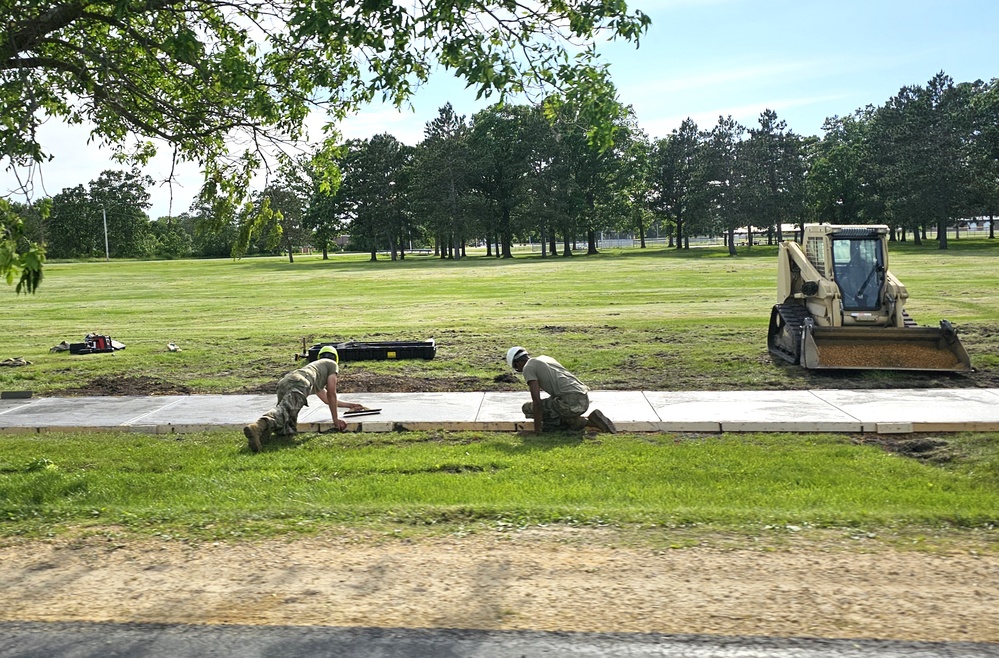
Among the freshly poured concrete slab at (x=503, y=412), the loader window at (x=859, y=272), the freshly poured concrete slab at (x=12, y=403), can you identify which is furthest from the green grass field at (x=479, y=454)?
the loader window at (x=859, y=272)

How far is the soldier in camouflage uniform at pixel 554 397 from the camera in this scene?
35.0 feet

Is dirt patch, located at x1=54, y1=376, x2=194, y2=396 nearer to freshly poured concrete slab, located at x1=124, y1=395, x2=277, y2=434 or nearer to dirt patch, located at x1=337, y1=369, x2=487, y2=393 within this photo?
freshly poured concrete slab, located at x1=124, y1=395, x2=277, y2=434

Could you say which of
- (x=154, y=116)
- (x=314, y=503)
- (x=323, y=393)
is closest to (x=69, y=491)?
(x=314, y=503)

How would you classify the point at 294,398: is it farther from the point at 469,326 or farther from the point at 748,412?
the point at 469,326

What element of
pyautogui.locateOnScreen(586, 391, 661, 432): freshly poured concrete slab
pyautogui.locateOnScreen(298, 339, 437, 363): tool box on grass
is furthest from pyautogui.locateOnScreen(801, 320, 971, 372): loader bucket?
pyautogui.locateOnScreen(298, 339, 437, 363): tool box on grass

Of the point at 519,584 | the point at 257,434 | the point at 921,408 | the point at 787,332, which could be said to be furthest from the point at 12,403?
the point at 921,408

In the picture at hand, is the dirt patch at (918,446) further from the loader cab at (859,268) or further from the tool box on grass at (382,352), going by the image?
Result: the tool box on grass at (382,352)

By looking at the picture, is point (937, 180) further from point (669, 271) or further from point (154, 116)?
point (154, 116)

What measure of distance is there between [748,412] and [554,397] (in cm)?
276

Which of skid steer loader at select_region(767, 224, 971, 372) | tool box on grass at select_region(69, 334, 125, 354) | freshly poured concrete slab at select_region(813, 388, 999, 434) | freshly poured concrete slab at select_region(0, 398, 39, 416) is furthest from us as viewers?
tool box on grass at select_region(69, 334, 125, 354)

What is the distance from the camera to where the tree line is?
73.8 meters

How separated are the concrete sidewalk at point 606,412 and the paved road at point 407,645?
242 inches

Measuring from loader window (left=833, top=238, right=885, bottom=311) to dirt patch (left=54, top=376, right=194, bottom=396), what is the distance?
11513 mm

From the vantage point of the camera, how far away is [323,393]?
11359 millimetres
